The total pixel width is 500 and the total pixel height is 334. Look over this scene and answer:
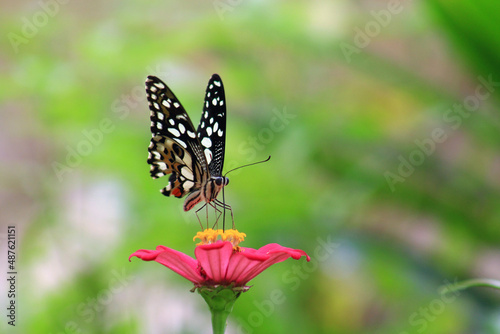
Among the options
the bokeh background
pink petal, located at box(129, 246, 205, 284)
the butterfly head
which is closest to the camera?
pink petal, located at box(129, 246, 205, 284)

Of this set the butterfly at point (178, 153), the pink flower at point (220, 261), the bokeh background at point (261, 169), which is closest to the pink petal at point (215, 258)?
the pink flower at point (220, 261)

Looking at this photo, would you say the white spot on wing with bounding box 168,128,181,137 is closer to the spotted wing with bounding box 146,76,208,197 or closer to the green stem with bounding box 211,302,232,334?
the spotted wing with bounding box 146,76,208,197

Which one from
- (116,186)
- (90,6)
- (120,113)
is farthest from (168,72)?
(90,6)

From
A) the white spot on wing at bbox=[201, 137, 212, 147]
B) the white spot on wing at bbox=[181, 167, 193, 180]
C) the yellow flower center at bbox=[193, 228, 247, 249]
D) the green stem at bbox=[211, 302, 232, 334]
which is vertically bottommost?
the green stem at bbox=[211, 302, 232, 334]

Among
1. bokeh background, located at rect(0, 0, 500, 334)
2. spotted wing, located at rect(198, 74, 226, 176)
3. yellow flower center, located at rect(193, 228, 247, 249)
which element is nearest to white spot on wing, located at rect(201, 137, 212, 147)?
spotted wing, located at rect(198, 74, 226, 176)

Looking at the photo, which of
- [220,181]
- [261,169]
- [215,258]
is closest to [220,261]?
[215,258]

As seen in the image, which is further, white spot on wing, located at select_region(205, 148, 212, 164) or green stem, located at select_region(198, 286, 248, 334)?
white spot on wing, located at select_region(205, 148, 212, 164)

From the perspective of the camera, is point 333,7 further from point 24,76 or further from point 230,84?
point 24,76
